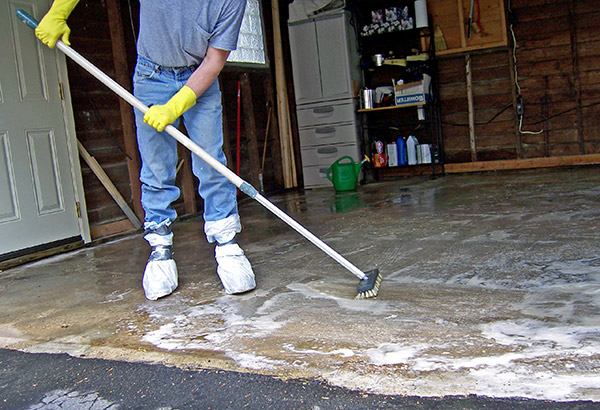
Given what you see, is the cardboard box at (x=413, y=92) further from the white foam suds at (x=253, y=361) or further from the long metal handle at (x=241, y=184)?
the white foam suds at (x=253, y=361)

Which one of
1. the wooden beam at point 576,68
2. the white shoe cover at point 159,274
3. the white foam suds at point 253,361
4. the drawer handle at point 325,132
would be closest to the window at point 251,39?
the drawer handle at point 325,132

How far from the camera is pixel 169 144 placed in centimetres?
238

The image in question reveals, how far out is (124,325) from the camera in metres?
2.02

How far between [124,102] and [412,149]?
9.65 ft

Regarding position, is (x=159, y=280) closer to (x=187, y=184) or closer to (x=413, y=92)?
(x=187, y=184)

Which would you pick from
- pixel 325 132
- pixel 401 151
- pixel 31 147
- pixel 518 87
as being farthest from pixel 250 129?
pixel 518 87

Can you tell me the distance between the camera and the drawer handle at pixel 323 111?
6.04 meters

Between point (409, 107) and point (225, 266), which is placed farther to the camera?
point (409, 107)

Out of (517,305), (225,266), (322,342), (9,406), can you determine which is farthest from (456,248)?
(9,406)

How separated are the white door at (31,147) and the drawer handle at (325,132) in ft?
9.08

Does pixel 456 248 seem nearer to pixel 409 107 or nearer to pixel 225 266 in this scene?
pixel 225 266

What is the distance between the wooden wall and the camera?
18.8ft

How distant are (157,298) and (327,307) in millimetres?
682

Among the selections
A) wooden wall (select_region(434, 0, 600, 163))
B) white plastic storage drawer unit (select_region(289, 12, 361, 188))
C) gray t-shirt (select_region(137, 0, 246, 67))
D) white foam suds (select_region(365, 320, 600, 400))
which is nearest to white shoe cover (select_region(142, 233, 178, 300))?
gray t-shirt (select_region(137, 0, 246, 67))
